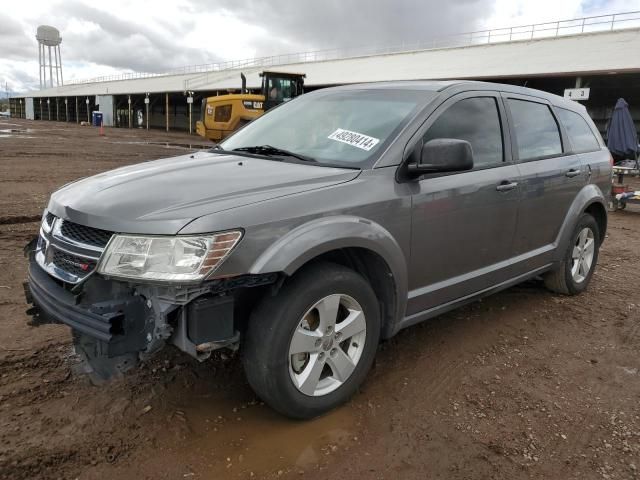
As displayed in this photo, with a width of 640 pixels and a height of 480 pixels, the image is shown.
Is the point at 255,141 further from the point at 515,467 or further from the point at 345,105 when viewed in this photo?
the point at 515,467

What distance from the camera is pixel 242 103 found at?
22156 mm

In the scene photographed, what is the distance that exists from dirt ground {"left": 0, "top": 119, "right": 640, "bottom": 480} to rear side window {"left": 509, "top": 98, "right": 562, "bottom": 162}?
142cm

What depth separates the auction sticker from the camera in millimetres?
3133

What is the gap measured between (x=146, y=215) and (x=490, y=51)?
29420mm

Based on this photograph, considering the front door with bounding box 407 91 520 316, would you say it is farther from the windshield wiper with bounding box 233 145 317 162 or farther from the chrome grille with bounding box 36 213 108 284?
the chrome grille with bounding box 36 213 108 284

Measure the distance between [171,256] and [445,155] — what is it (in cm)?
158

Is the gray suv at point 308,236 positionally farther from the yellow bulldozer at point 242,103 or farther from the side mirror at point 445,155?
the yellow bulldozer at point 242,103

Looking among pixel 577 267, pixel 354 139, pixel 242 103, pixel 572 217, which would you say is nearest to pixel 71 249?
pixel 354 139

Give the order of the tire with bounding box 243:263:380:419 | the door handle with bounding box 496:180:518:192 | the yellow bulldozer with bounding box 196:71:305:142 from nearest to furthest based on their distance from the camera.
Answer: the tire with bounding box 243:263:380:419 → the door handle with bounding box 496:180:518:192 → the yellow bulldozer with bounding box 196:71:305:142

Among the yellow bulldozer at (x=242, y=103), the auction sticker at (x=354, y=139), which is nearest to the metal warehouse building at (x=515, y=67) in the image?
the yellow bulldozer at (x=242, y=103)

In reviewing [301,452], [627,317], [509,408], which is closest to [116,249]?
[301,452]

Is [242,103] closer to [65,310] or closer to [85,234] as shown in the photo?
[85,234]

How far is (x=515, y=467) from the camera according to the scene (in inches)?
98.0

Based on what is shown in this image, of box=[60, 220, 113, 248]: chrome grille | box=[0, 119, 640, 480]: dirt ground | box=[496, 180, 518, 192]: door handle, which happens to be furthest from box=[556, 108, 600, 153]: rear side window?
box=[60, 220, 113, 248]: chrome grille
